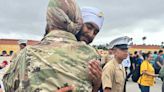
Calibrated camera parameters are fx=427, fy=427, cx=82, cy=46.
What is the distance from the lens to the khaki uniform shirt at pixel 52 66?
83.6 inches

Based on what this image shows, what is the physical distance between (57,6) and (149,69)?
857 cm

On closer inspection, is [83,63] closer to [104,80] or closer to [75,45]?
[75,45]

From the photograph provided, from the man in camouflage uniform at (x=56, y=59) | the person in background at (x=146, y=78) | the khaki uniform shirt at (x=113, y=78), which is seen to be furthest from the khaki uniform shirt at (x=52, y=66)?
the person in background at (x=146, y=78)

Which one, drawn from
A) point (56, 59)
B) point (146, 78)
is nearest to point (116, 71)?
point (56, 59)

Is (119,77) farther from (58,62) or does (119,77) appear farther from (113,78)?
(58,62)

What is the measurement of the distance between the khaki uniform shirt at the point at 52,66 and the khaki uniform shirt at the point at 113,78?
3.05 m

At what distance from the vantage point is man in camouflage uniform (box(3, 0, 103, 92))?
2.13 metres

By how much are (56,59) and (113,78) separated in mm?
3299

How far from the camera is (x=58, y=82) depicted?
2.13 meters

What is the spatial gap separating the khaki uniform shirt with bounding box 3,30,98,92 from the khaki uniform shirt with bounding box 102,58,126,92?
3047mm

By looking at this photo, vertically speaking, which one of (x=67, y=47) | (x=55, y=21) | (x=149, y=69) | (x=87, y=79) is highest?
(x=55, y=21)

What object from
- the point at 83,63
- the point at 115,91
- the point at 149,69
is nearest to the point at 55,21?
the point at 83,63

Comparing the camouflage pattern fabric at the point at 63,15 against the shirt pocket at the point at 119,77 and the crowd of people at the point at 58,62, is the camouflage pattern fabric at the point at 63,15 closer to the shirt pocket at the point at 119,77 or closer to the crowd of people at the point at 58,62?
the crowd of people at the point at 58,62

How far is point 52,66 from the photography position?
2.15 m
